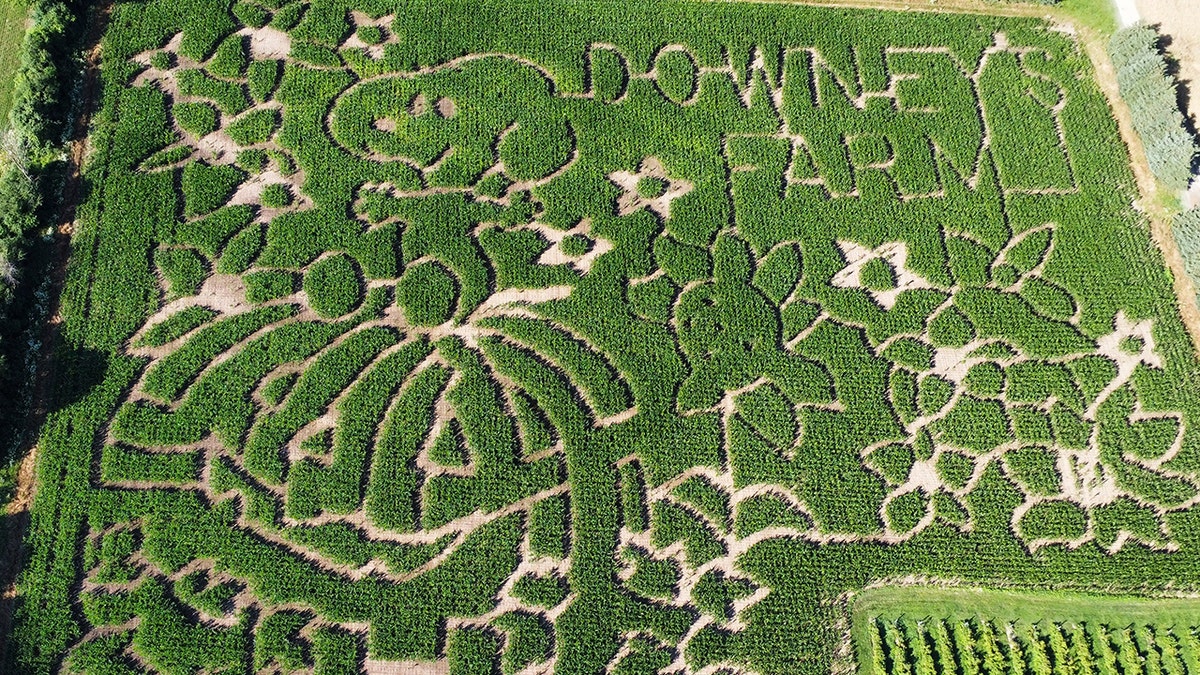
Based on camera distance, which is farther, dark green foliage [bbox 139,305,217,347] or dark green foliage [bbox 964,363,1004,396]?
dark green foliage [bbox 964,363,1004,396]

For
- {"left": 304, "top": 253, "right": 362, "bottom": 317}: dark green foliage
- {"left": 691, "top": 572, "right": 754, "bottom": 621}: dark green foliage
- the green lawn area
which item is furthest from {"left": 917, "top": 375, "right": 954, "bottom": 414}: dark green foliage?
the green lawn area

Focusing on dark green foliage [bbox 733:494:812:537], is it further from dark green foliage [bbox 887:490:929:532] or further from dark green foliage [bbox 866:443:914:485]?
dark green foliage [bbox 866:443:914:485]

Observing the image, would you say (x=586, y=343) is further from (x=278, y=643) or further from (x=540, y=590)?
(x=278, y=643)

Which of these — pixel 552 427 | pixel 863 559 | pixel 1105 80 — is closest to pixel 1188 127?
pixel 1105 80

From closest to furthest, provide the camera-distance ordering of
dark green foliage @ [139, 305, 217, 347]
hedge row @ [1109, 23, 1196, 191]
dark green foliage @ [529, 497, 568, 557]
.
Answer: dark green foliage @ [529, 497, 568, 557]
dark green foliage @ [139, 305, 217, 347]
hedge row @ [1109, 23, 1196, 191]

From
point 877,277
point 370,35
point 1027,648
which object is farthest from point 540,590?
point 370,35

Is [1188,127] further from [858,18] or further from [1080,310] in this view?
[858,18]

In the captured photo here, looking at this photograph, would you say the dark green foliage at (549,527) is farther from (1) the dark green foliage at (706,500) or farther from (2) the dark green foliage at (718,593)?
(2) the dark green foliage at (718,593)
